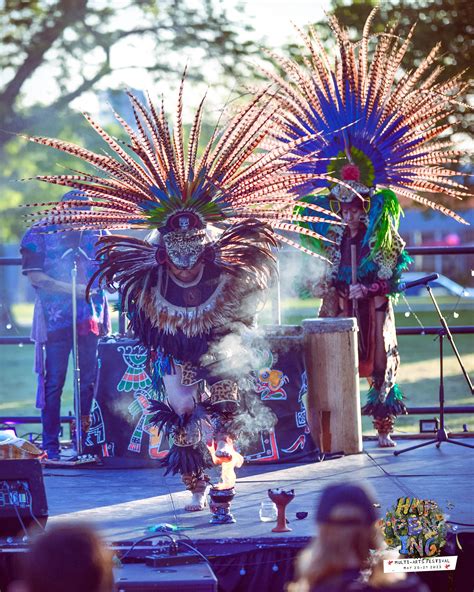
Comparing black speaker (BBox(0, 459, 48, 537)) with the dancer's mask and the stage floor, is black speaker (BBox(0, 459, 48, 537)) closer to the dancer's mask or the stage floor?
the stage floor

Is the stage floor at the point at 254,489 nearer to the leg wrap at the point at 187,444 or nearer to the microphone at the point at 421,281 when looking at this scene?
the leg wrap at the point at 187,444

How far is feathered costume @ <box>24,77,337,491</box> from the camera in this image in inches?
245

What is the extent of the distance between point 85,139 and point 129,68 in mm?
1582

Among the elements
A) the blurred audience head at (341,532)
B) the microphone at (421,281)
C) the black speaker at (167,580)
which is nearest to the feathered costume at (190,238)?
the black speaker at (167,580)

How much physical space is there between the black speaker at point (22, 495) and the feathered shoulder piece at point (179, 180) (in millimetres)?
1316

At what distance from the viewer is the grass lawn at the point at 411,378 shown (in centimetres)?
1452

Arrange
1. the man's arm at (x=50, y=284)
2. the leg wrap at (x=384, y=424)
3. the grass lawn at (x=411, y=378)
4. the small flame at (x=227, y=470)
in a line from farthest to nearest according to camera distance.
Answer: the grass lawn at (x=411, y=378) < the leg wrap at (x=384, y=424) < the man's arm at (x=50, y=284) < the small flame at (x=227, y=470)

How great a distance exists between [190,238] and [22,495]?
1.57 metres

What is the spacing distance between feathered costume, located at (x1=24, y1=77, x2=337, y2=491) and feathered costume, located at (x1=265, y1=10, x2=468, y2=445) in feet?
4.89

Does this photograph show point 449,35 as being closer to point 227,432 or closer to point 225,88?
point 225,88

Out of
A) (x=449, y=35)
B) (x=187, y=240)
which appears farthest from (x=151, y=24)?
(x=187, y=240)

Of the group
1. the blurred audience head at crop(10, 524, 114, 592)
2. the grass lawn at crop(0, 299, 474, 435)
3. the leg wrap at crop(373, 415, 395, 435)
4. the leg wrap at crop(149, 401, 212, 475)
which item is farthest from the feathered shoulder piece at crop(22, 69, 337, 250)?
the blurred audience head at crop(10, 524, 114, 592)

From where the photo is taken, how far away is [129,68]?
18.5 metres

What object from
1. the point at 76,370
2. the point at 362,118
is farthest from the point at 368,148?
the point at 76,370
